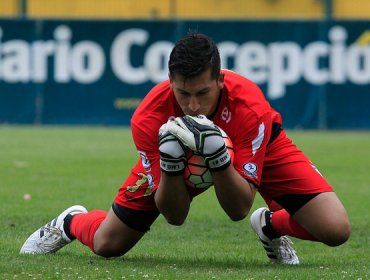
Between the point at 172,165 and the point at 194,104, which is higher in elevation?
the point at 194,104

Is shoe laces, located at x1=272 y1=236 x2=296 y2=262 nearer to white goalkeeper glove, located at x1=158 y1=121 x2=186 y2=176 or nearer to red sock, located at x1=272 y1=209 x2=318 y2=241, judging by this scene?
red sock, located at x1=272 y1=209 x2=318 y2=241

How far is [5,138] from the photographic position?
61.6 ft

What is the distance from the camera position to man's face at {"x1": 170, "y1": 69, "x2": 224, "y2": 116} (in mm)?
5992

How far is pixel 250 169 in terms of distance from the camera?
632cm

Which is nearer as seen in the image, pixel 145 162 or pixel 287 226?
pixel 145 162

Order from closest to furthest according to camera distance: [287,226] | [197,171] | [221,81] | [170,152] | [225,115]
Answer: [170,152], [197,171], [221,81], [225,115], [287,226]

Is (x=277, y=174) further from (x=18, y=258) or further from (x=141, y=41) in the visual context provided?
(x=141, y=41)

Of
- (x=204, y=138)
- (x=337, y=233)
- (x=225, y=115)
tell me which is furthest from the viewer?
(x=337, y=233)

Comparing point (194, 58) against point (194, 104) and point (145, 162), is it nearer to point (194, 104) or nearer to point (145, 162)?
point (194, 104)

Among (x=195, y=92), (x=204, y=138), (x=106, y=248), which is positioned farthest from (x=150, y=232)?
(x=204, y=138)

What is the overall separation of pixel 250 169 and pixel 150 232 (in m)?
2.50

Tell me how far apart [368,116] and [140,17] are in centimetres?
577

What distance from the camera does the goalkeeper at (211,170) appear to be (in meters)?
5.99

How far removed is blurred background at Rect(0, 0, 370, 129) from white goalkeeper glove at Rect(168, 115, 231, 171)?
16.6 meters
